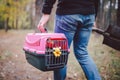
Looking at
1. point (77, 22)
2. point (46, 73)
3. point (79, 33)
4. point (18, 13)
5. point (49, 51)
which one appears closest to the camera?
point (49, 51)

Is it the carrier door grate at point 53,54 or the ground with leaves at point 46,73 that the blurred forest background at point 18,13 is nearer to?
the ground with leaves at point 46,73

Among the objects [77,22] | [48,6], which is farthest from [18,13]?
[77,22]

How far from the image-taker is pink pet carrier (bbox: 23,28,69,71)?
3.03 m

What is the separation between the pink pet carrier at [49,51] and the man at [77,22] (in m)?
0.17

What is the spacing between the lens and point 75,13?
3.22 metres

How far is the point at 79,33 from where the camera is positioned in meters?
3.44

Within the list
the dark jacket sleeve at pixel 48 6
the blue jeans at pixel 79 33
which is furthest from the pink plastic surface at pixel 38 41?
the dark jacket sleeve at pixel 48 6

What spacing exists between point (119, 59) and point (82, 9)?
2.76 m

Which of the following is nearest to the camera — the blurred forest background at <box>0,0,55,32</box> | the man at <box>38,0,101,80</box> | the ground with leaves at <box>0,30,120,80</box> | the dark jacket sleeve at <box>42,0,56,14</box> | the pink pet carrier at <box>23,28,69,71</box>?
the pink pet carrier at <box>23,28,69,71</box>

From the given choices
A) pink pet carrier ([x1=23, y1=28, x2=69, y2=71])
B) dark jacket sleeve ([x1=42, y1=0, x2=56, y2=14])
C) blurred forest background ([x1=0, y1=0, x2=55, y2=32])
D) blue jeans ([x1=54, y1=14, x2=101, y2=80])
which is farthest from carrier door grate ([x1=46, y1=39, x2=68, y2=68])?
blurred forest background ([x1=0, y1=0, x2=55, y2=32])

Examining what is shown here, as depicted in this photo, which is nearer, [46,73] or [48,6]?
[48,6]

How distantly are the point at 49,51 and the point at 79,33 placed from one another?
0.56m

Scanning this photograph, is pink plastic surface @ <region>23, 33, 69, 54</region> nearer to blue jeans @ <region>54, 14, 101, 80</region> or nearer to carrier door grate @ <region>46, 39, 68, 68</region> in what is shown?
carrier door grate @ <region>46, 39, 68, 68</region>

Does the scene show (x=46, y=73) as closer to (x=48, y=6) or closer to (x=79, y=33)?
(x=79, y=33)
